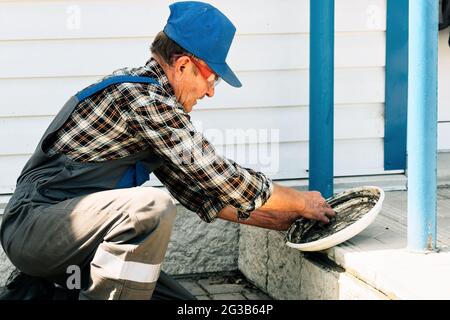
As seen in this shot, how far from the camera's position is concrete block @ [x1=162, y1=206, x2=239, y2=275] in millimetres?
5219

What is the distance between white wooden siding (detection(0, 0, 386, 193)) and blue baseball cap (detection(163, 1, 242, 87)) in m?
1.29

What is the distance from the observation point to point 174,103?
372 cm

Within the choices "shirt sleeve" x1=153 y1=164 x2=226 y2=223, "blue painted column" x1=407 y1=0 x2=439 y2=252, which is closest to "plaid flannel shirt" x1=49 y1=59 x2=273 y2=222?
"shirt sleeve" x1=153 y1=164 x2=226 y2=223

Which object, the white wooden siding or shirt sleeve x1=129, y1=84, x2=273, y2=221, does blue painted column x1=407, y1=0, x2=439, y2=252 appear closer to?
shirt sleeve x1=129, y1=84, x2=273, y2=221

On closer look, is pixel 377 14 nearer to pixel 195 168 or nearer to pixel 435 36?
pixel 435 36

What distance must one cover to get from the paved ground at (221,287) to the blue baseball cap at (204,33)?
1.43 meters

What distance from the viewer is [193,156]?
3715mm

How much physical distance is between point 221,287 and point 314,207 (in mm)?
1154

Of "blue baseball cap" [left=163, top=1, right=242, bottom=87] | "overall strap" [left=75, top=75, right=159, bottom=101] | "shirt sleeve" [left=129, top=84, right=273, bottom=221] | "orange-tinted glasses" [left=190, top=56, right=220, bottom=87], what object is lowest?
"shirt sleeve" [left=129, top=84, right=273, bottom=221]

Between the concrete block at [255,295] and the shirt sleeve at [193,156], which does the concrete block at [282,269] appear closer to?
the concrete block at [255,295]

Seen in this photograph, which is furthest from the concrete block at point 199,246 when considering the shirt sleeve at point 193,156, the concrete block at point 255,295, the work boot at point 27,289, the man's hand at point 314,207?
the work boot at point 27,289

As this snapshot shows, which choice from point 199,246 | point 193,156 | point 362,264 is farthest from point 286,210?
point 199,246

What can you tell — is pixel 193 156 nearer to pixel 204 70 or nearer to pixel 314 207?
pixel 204 70
